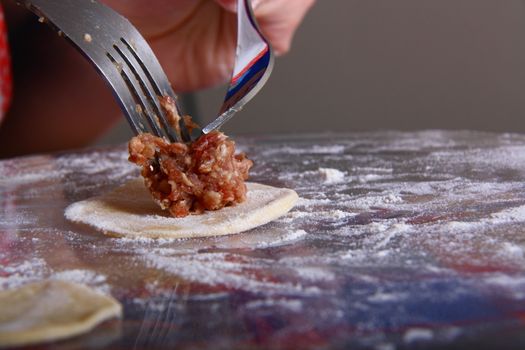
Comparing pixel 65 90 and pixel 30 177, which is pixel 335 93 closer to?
pixel 65 90

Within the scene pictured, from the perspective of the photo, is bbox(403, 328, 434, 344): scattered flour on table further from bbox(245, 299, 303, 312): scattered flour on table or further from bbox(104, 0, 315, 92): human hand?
bbox(104, 0, 315, 92): human hand

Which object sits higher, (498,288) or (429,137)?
(429,137)

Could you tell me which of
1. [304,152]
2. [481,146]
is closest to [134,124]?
[304,152]

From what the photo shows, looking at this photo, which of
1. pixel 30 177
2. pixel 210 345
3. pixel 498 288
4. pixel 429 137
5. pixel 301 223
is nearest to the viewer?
pixel 210 345

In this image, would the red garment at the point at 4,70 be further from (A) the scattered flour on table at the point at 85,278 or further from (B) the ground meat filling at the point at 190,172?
(A) the scattered flour on table at the point at 85,278

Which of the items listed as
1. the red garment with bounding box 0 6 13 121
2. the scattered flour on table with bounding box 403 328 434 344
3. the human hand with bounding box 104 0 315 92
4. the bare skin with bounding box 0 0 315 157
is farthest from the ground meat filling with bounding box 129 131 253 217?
the bare skin with bounding box 0 0 315 157

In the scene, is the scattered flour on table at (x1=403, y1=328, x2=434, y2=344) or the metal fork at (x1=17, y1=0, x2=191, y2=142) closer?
the scattered flour on table at (x1=403, y1=328, x2=434, y2=344)
